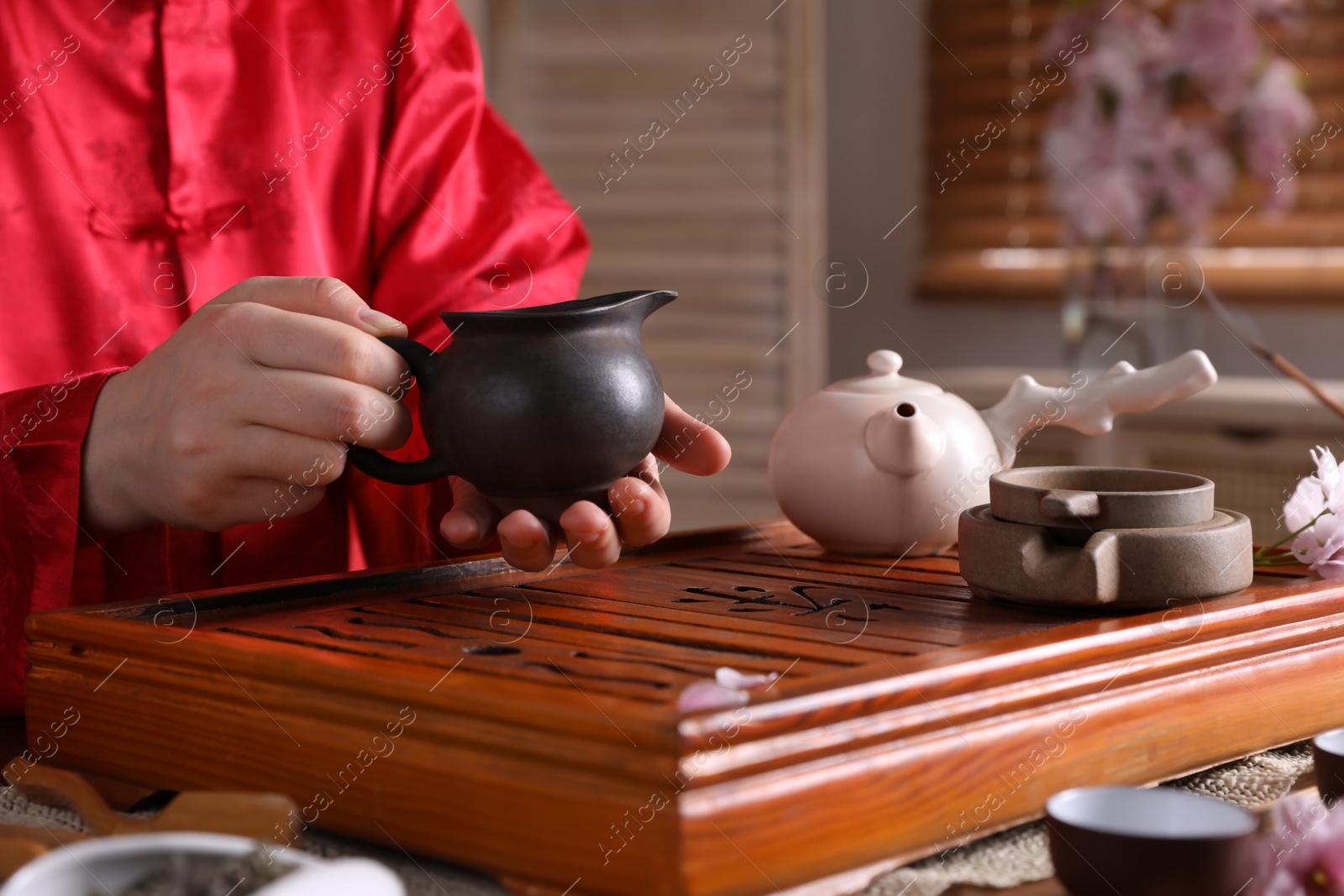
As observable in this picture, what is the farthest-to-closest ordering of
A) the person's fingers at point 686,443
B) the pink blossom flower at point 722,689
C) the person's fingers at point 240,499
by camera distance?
the person's fingers at point 686,443, the person's fingers at point 240,499, the pink blossom flower at point 722,689

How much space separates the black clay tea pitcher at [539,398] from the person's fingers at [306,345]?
0.07ft

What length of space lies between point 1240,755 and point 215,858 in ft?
1.97

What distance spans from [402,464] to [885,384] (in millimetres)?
448

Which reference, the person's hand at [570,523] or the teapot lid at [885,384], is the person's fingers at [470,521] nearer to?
the person's hand at [570,523]

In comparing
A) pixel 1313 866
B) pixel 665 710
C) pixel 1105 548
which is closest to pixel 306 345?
pixel 665 710

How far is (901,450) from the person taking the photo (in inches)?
43.6

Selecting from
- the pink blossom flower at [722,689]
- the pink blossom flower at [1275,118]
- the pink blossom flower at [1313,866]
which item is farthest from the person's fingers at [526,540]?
the pink blossom flower at [1275,118]

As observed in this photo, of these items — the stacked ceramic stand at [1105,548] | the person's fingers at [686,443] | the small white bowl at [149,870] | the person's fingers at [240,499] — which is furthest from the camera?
the person's fingers at [686,443]

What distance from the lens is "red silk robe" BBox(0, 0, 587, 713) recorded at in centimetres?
128

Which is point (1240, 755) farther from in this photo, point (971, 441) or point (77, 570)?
point (77, 570)

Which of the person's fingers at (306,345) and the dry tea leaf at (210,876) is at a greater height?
the person's fingers at (306,345)

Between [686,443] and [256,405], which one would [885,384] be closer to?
[686,443]

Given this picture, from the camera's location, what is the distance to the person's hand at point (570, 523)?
0.92 m

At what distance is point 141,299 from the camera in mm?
1331
